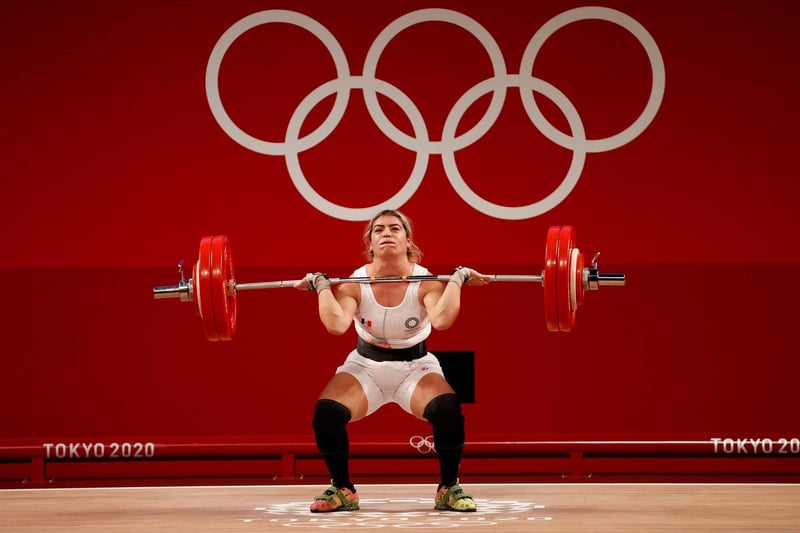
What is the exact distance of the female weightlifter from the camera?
155 inches

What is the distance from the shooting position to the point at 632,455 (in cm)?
531

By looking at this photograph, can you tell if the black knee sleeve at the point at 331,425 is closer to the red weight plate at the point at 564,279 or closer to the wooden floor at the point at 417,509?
the wooden floor at the point at 417,509

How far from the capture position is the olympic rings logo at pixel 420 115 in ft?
17.9

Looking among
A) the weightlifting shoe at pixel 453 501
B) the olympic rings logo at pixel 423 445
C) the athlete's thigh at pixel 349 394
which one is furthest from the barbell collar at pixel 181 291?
the olympic rings logo at pixel 423 445

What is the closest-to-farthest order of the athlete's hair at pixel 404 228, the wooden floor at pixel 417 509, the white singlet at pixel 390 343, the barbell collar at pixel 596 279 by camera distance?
the wooden floor at pixel 417 509
the barbell collar at pixel 596 279
the white singlet at pixel 390 343
the athlete's hair at pixel 404 228

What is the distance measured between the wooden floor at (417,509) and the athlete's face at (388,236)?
1.03 m

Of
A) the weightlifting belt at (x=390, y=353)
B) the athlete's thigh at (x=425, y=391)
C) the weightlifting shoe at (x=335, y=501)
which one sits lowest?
the weightlifting shoe at (x=335, y=501)

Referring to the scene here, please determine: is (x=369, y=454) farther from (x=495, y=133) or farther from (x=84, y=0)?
(x=84, y=0)

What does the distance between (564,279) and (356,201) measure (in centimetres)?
191

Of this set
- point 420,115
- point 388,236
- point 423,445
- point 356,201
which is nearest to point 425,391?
point 388,236

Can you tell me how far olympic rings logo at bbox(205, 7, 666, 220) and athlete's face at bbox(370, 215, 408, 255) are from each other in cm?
125

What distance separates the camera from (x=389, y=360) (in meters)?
4.12

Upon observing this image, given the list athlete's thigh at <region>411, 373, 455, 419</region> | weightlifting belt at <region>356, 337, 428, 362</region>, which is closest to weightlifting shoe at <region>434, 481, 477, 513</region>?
athlete's thigh at <region>411, 373, 455, 419</region>

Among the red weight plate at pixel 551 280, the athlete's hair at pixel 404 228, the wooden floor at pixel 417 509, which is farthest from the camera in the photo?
the athlete's hair at pixel 404 228
